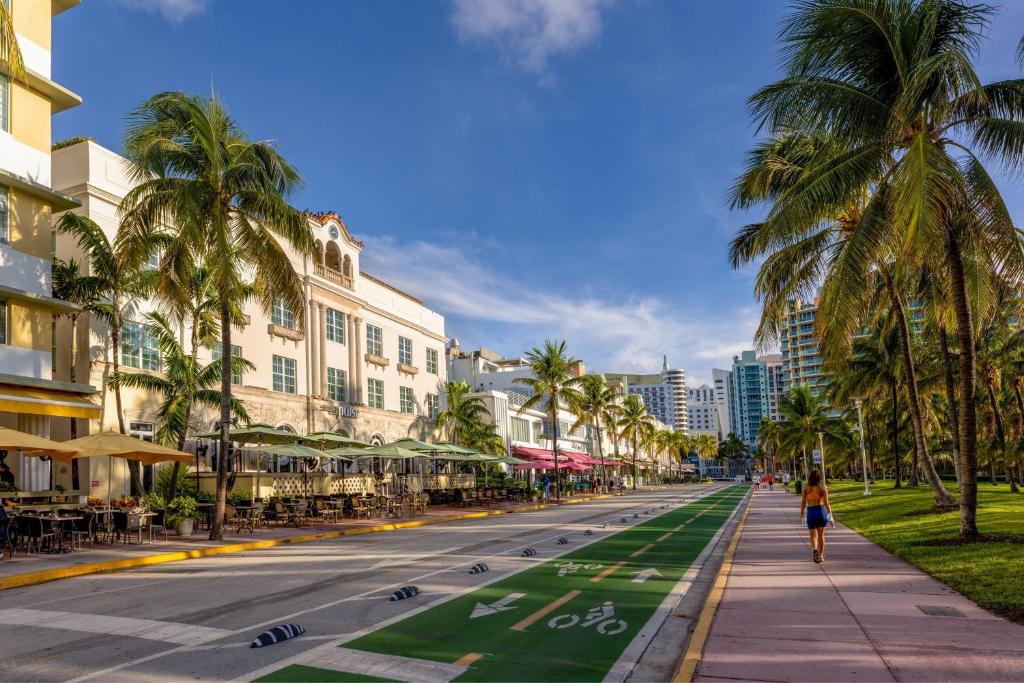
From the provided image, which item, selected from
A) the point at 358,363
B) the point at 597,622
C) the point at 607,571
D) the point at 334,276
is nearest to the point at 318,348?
the point at 358,363

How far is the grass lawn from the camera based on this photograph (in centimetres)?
970

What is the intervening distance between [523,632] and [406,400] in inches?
1495

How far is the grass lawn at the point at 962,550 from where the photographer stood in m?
9.70

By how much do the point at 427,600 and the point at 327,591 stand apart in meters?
1.89

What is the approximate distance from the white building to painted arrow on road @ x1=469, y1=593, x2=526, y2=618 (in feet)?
43.9

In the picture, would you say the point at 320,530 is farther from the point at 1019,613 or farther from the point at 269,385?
the point at 1019,613

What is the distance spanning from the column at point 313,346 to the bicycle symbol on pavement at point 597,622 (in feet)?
93.4

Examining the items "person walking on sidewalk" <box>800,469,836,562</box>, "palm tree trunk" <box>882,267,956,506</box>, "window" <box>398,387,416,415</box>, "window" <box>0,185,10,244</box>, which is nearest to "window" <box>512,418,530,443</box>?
"window" <box>398,387,416,415</box>

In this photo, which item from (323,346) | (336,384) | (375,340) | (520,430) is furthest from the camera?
(520,430)

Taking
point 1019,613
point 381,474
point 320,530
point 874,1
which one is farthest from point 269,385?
point 1019,613

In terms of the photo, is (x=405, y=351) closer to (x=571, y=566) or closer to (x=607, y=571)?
(x=571, y=566)

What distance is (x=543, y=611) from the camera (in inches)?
385

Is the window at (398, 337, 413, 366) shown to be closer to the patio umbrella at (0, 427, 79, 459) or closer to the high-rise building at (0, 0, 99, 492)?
the high-rise building at (0, 0, 99, 492)

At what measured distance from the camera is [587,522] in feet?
88.1
